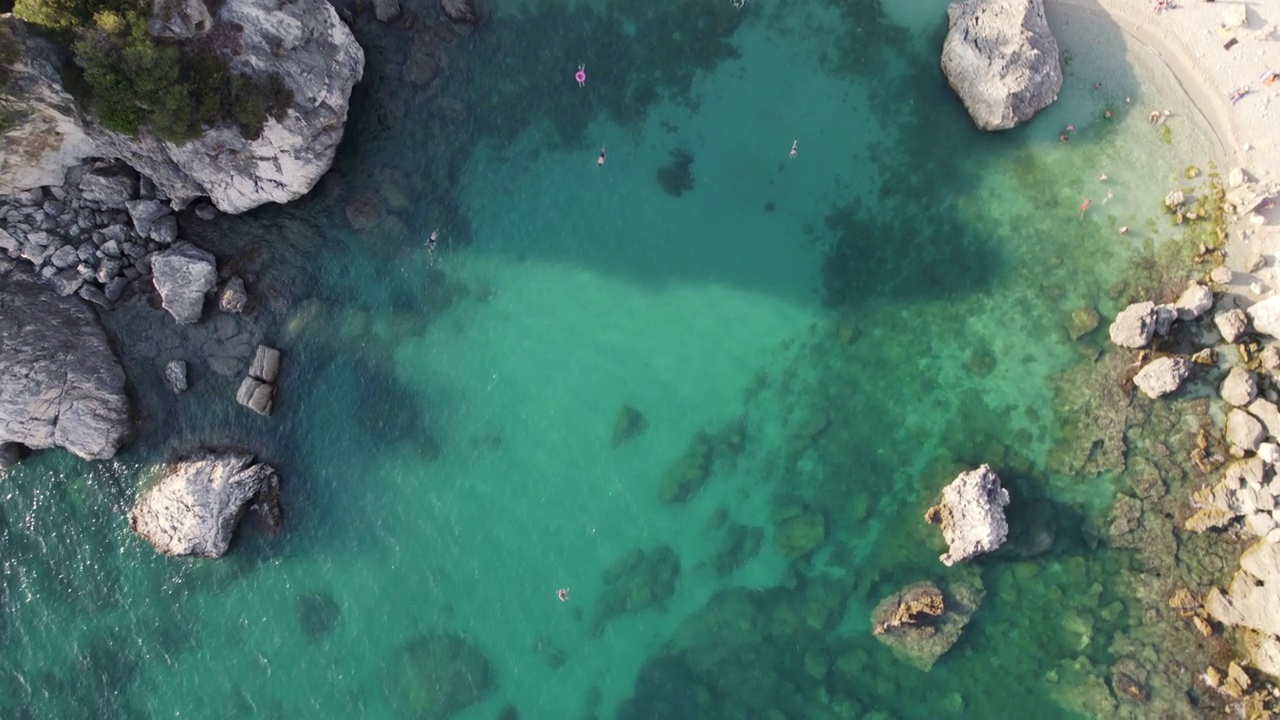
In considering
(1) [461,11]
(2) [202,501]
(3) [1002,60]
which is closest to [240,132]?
(1) [461,11]

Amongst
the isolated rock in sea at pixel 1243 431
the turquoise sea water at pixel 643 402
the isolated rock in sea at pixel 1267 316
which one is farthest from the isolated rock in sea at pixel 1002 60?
the isolated rock in sea at pixel 1243 431

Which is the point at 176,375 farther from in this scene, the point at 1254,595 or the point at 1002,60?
the point at 1254,595

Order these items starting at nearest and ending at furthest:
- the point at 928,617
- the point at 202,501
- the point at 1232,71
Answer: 1. the point at 202,501
2. the point at 928,617
3. the point at 1232,71

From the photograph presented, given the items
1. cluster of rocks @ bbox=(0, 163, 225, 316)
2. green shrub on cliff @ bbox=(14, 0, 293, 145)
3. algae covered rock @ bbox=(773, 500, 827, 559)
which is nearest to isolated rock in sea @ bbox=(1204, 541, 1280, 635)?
algae covered rock @ bbox=(773, 500, 827, 559)

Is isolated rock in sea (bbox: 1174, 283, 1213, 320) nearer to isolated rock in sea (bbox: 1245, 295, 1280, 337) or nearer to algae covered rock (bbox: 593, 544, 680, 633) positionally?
isolated rock in sea (bbox: 1245, 295, 1280, 337)

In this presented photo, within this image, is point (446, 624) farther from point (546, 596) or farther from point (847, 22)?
point (847, 22)

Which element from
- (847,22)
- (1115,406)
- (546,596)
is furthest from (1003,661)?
(847,22)

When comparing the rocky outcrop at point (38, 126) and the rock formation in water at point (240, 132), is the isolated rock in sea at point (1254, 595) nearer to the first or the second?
the rock formation in water at point (240, 132)
